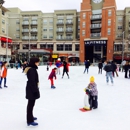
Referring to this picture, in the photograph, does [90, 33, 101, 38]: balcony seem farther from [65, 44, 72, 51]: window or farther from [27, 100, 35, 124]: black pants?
[27, 100, 35, 124]: black pants

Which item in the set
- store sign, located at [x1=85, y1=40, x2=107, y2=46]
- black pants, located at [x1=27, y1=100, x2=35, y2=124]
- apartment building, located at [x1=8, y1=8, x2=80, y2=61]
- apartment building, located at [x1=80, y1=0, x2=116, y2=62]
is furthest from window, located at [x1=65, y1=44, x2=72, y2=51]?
A: black pants, located at [x1=27, y1=100, x2=35, y2=124]

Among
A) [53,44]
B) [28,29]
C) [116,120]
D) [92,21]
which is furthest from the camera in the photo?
[28,29]

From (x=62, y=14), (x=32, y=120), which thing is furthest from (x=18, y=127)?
(x=62, y=14)

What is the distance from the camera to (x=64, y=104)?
511 centimetres

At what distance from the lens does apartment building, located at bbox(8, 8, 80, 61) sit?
47969 millimetres

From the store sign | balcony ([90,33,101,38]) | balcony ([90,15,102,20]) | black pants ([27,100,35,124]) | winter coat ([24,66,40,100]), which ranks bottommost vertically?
black pants ([27,100,35,124])

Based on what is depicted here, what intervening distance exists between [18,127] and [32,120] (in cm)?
34

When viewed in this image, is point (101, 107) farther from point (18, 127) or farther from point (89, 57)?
point (89, 57)

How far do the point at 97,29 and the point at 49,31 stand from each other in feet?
57.6

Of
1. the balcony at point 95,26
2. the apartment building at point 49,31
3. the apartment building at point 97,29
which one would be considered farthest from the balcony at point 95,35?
the apartment building at point 49,31

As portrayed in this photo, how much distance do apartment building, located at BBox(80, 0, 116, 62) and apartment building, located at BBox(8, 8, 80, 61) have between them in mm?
4665

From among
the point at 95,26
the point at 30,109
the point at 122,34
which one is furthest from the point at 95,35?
the point at 30,109

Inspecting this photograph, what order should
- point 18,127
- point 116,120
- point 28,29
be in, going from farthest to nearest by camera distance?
point 28,29, point 116,120, point 18,127

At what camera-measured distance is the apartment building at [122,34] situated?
42125 millimetres
